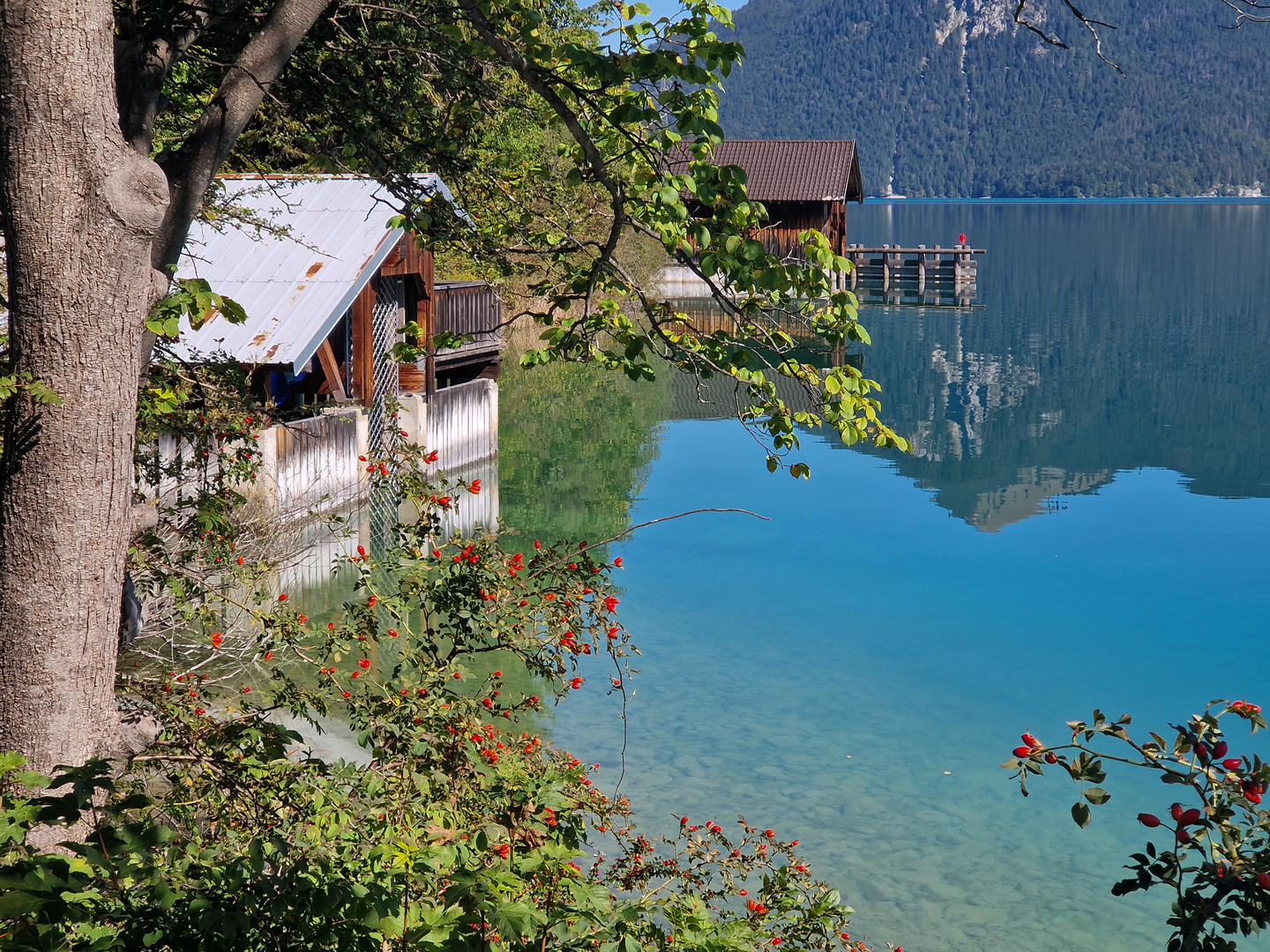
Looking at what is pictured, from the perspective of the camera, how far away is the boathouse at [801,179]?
55188 millimetres

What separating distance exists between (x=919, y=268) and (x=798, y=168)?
8158 mm

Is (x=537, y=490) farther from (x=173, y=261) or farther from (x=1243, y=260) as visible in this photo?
(x=1243, y=260)

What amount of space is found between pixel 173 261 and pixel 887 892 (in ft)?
20.9

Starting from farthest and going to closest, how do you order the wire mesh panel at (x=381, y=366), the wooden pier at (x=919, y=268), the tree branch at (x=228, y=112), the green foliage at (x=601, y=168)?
the wooden pier at (x=919, y=268), the wire mesh panel at (x=381, y=366), the tree branch at (x=228, y=112), the green foliage at (x=601, y=168)

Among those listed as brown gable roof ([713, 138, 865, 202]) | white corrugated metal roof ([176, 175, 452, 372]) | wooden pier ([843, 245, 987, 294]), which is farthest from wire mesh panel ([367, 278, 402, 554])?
wooden pier ([843, 245, 987, 294])

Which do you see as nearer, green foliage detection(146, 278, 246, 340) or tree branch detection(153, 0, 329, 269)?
green foliage detection(146, 278, 246, 340)

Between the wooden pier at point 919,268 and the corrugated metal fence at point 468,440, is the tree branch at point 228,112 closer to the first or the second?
the corrugated metal fence at point 468,440

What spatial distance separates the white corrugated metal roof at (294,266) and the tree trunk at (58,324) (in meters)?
10.2

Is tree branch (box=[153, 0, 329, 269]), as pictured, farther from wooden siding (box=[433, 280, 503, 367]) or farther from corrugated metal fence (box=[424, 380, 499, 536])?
wooden siding (box=[433, 280, 503, 367])

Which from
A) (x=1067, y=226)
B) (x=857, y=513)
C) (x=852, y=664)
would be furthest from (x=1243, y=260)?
(x=852, y=664)

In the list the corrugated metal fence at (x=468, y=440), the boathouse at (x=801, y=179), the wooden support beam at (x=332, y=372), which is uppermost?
the boathouse at (x=801, y=179)

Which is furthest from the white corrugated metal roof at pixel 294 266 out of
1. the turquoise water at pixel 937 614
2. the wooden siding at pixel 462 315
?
the turquoise water at pixel 937 614

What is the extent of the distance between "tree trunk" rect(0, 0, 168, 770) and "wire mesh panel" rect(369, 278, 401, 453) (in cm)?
1413

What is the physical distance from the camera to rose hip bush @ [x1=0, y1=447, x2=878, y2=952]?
122 inches
